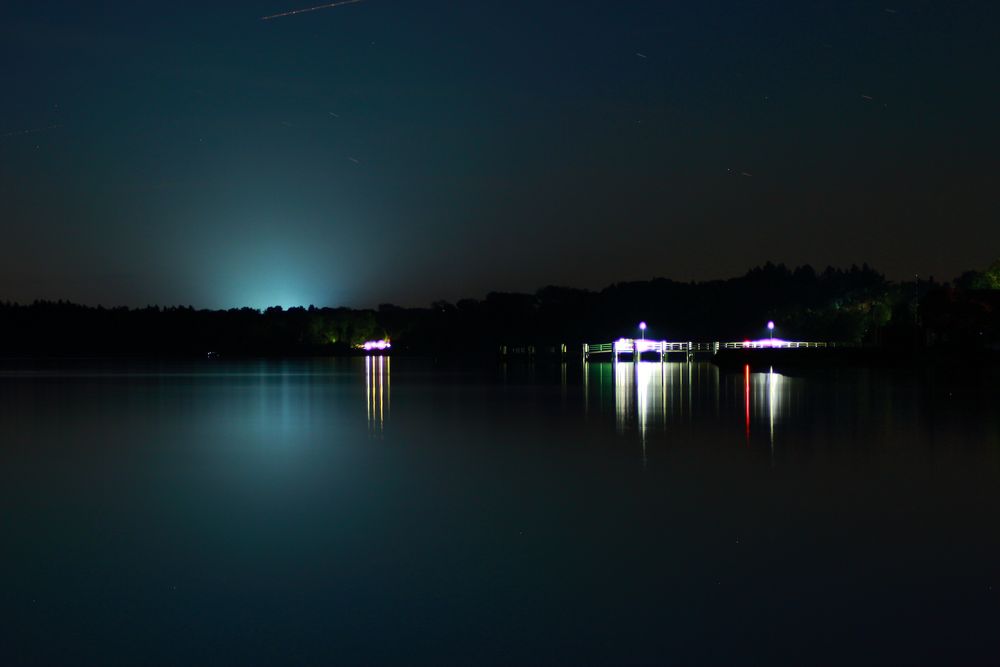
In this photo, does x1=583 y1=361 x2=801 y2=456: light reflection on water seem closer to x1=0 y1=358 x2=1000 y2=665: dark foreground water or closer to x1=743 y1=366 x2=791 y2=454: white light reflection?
x1=743 y1=366 x2=791 y2=454: white light reflection

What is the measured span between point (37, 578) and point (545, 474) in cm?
691

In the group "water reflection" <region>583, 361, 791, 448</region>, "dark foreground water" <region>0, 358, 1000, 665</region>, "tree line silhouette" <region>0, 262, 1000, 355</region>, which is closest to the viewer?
"dark foreground water" <region>0, 358, 1000, 665</region>

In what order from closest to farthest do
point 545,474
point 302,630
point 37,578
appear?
point 302,630 → point 37,578 → point 545,474

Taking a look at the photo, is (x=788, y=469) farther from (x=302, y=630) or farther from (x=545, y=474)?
(x=302, y=630)

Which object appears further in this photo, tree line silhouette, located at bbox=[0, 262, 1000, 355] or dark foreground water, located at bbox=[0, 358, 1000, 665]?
tree line silhouette, located at bbox=[0, 262, 1000, 355]

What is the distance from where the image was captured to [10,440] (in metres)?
18.6

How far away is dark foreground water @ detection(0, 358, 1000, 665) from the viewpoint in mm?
5914

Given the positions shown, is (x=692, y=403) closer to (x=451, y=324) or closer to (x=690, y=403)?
(x=690, y=403)

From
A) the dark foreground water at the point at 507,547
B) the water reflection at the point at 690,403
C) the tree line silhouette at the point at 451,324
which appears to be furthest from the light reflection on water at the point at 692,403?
the tree line silhouette at the point at 451,324

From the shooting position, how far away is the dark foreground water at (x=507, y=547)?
5.91m

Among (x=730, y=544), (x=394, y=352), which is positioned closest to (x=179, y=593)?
(x=730, y=544)

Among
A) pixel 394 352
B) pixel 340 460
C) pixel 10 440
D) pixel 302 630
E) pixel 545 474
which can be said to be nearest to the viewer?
pixel 302 630

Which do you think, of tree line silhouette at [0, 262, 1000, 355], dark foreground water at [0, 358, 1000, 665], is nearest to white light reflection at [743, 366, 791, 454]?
dark foreground water at [0, 358, 1000, 665]

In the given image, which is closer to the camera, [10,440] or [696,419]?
[10,440]
